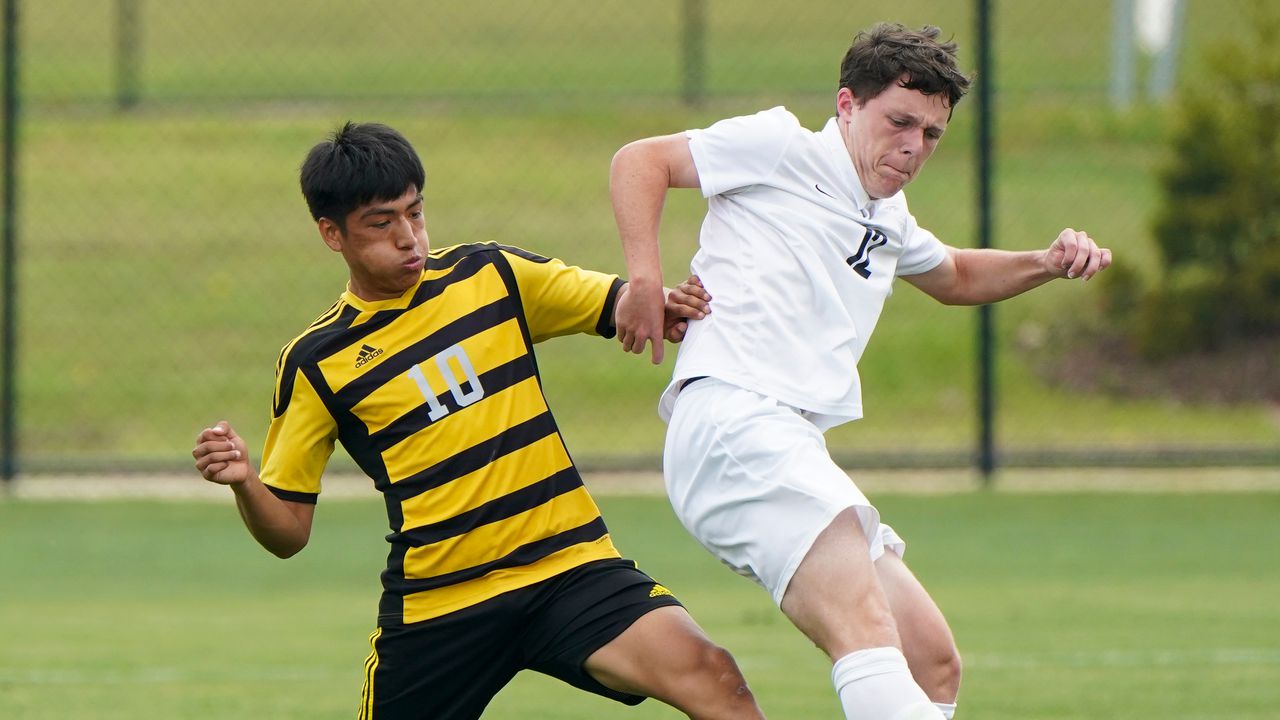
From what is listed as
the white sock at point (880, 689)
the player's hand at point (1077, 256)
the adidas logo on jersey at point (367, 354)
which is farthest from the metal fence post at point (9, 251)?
the white sock at point (880, 689)

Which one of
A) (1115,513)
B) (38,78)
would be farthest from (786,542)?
(38,78)

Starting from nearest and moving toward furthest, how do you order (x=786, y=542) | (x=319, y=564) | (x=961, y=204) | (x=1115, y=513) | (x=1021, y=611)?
(x=786, y=542)
(x=1021, y=611)
(x=319, y=564)
(x=1115, y=513)
(x=961, y=204)

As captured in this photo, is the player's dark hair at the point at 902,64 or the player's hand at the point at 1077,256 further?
the player's hand at the point at 1077,256

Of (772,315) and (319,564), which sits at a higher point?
(772,315)

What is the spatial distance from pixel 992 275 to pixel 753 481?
97 cm

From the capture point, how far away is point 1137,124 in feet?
50.3

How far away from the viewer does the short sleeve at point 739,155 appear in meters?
3.73

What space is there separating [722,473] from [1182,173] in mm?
8078

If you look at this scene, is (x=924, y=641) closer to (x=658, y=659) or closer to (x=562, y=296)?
(x=658, y=659)

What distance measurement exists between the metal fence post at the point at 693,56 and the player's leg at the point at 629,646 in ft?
36.2

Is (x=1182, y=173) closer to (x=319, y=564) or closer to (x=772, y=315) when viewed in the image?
(x=319, y=564)

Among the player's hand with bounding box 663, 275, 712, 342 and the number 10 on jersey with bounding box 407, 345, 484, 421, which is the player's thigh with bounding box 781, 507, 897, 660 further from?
the number 10 on jersey with bounding box 407, 345, 484, 421

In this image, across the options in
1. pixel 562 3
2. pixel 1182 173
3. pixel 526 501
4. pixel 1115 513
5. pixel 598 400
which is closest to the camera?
pixel 526 501

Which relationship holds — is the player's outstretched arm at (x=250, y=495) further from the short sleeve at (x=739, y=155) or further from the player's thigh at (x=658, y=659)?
the short sleeve at (x=739, y=155)
